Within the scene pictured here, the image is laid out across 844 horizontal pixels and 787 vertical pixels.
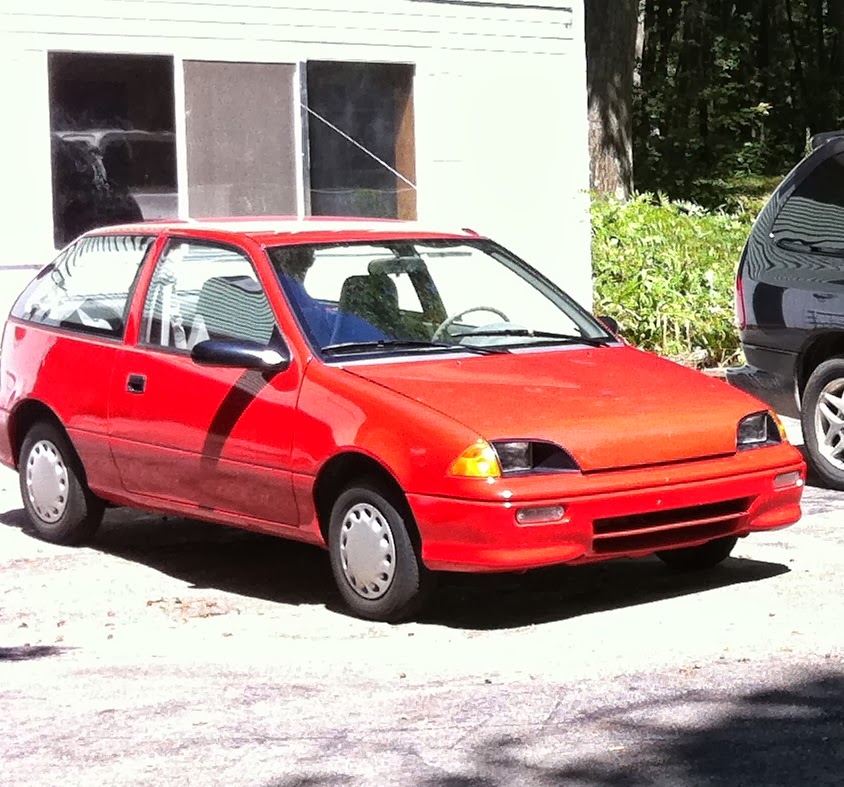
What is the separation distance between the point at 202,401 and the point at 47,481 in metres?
1.52

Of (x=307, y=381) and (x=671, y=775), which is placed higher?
(x=307, y=381)

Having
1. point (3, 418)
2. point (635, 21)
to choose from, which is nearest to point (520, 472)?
point (3, 418)

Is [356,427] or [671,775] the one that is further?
[356,427]

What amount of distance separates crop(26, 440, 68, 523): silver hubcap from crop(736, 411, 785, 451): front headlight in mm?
3295

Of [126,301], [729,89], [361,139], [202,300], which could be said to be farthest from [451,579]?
[729,89]

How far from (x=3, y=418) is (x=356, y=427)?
2.81 metres

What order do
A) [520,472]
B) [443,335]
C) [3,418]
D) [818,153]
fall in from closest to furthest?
[520,472] → [443,335] → [3,418] → [818,153]

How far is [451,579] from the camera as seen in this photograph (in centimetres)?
834

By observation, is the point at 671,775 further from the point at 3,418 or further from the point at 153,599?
the point at 3,418

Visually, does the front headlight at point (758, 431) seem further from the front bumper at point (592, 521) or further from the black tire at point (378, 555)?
the black tire at point (378, 555)

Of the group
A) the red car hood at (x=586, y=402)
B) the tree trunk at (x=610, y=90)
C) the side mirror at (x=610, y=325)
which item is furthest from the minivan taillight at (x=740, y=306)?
the tree trunk at (x=610, y=90)

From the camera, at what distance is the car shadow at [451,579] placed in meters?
7.79

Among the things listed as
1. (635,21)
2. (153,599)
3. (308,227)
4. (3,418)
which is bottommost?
(153,599)

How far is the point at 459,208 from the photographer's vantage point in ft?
55.2
